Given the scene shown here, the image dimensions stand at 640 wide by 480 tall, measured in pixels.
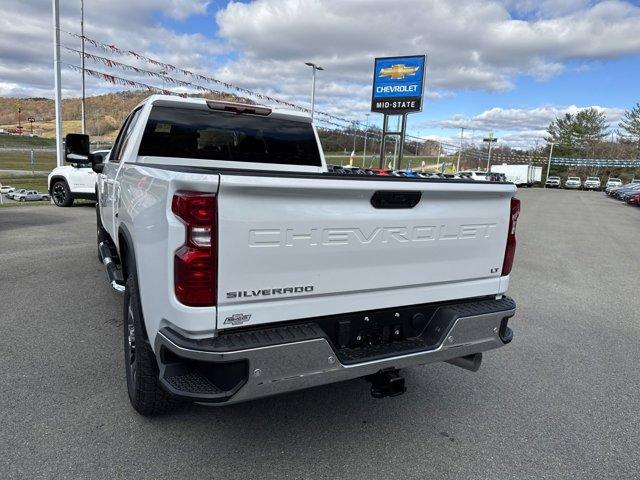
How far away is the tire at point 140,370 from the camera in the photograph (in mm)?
2844

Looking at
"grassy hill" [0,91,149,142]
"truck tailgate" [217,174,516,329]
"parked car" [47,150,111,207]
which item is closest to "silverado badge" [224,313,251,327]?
"truck tailgate" [217,174,516,329]

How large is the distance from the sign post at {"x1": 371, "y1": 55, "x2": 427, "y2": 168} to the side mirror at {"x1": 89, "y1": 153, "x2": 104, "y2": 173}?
18812mm

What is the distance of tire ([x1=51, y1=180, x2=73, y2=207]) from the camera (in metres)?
13.9

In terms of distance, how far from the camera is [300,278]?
2469mm

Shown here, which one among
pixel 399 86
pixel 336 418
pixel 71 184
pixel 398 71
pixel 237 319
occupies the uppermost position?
pixel 398 71

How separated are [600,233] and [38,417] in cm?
1571

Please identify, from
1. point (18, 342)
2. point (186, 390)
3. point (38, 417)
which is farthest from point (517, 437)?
point (18, 342)

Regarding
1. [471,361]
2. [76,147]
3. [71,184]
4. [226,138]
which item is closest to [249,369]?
[471,361]

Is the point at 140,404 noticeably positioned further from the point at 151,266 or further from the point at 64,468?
the point at 151,266

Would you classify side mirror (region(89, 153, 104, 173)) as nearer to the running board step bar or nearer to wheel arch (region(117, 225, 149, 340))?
the running board step bar

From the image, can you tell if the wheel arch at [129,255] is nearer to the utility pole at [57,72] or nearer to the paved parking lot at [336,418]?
the paved parking lot at [336,418]

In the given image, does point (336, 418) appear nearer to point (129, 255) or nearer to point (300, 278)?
point (300, 278)

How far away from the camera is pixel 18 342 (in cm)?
426

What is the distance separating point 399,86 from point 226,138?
2107 centimetres
